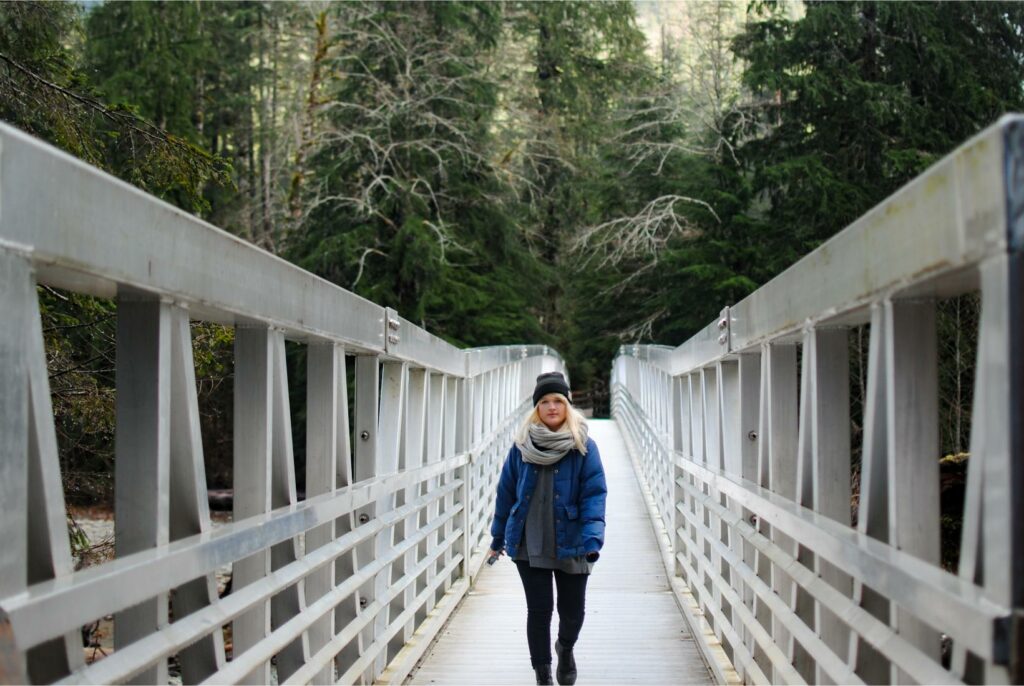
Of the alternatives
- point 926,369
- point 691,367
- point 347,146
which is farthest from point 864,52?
point 926,369

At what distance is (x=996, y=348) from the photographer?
236cm

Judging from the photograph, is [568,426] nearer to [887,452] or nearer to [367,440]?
[367,440]

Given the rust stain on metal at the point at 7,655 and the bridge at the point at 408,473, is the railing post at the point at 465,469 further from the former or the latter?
the rust stain on metal at the point at 7,655

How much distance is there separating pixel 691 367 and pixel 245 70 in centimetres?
2652

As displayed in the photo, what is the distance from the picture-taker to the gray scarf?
596cm

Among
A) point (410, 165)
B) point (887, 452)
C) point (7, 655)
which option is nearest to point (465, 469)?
point (887, 452)

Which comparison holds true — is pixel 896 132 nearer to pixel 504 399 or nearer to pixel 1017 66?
pixel 1017 66

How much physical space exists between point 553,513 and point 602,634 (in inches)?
76.1

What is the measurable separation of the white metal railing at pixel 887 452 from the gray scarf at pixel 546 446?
0.81 metres

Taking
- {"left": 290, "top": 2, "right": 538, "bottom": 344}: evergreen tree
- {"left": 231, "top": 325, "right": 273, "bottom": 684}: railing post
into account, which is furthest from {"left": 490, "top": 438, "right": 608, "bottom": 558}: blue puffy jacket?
{"left": 290, "top": 2, "right": 538, "bottom": 344}: evergreen tree

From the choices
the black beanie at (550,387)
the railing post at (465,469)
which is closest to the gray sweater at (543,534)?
the black beanie at (550,387)

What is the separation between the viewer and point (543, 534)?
5992 millimetres

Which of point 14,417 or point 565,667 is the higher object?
point 14,417

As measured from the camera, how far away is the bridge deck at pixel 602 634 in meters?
6.60
